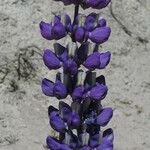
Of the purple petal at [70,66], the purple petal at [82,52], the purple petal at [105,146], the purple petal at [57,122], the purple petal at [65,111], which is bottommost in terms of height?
the purple petal at [105,146]

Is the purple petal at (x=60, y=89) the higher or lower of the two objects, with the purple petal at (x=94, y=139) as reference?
higher

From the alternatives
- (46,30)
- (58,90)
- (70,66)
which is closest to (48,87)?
(58,90)

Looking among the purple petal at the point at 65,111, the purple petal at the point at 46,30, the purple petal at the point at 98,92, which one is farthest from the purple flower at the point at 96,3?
the purple petal at the point at 65,111

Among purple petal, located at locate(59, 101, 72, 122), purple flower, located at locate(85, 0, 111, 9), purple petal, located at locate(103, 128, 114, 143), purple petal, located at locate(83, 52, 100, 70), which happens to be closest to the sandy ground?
purple petal, located at locate(103, 128, 114, 143)

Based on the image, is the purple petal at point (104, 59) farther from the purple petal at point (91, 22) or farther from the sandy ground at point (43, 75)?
the sandy ground at point (43, 75)

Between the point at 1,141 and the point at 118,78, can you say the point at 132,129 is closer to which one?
the point at 118,78
